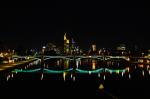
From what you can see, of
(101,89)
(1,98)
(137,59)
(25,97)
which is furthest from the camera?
(137,59)

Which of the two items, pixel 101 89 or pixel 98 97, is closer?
pixel 98 97

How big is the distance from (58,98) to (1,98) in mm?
5221

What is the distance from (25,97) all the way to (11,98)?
1.76m

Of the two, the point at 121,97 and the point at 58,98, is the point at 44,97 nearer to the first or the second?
the point at 58,98

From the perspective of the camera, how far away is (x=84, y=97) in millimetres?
33500

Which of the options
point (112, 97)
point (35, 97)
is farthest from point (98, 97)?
point (35, 97)

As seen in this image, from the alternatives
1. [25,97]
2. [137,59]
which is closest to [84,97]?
[25,97]

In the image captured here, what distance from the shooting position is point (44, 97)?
33250 millimetres

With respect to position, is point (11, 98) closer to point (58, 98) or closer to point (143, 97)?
point (58, 98)

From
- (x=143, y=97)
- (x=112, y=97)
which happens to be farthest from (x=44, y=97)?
(x=143, y=97)

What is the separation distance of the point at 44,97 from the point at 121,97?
7258mm

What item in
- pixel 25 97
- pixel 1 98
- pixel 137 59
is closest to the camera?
pixel 1 98

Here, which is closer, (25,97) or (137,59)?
(25,97)

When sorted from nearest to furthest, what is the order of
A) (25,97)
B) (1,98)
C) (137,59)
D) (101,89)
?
(1,98) → (25,97) → (101,89) → (137,59)
